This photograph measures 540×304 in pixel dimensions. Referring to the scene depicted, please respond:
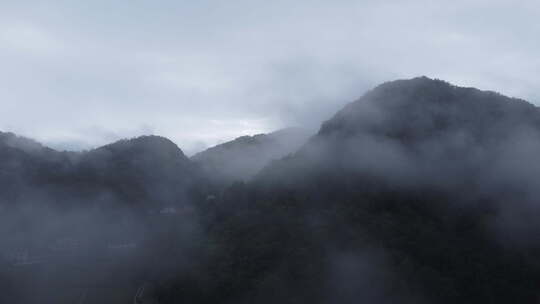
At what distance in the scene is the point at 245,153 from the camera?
55.3 meters

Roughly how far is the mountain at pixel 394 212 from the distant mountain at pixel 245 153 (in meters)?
14.0

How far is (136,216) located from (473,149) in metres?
22.7

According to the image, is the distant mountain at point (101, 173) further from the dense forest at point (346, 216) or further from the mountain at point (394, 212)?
the mountain at point (394, 212)

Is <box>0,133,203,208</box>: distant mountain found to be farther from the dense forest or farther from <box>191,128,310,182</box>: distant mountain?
<box>191,128,310,182</box>: distant mountain

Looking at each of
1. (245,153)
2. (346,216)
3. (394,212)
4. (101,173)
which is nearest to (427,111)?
(394,212)

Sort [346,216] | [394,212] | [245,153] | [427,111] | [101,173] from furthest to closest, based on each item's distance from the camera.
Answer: [245,153] → [101,173] → [427,111] → [394,212] → [346,216]

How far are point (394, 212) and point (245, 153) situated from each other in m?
28.6

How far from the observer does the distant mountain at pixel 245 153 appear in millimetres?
50312

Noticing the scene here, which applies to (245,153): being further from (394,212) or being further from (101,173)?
(394,212)

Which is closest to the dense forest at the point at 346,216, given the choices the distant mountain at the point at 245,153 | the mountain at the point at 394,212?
the mountain at the point at 394,212

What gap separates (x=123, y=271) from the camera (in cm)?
3006

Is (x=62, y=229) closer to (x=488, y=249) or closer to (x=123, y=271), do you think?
(x=123, y=271)

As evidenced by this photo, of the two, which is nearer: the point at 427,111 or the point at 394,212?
the point at 394,212

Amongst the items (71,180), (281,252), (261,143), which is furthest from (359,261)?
(261,143)
